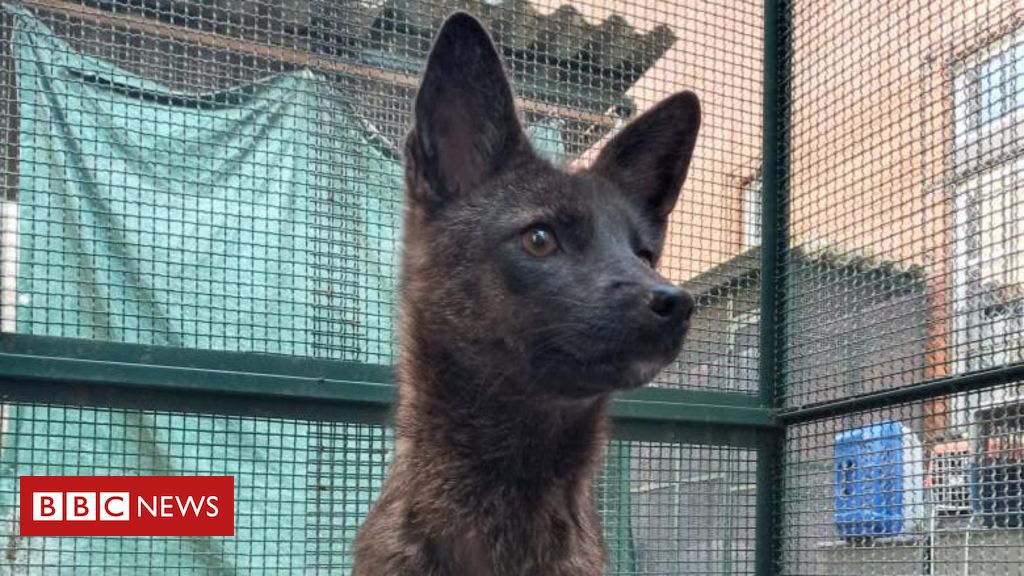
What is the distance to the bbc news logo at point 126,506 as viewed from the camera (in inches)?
136

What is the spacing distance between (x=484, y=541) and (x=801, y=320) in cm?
234

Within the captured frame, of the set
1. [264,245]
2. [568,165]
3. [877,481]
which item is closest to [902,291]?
[877,481]

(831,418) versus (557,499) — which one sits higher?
(831,418)

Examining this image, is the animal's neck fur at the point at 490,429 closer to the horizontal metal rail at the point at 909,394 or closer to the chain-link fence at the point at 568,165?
the chain-link fence at the point at 568,165

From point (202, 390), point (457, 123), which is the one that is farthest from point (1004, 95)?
point (202, 390)

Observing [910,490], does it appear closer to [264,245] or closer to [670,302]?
[670,302]

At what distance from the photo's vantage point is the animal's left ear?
9.79ft

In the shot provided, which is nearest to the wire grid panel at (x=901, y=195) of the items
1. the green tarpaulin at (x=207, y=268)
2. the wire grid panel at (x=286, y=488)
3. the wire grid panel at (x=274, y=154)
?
the wire grid panel at (x=274, y=154)

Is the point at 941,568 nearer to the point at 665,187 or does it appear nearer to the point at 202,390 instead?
the point at 665,187

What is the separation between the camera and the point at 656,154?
3.04 m

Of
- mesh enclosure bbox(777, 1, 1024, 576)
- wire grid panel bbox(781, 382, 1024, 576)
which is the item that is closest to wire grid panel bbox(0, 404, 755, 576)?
wire grid panel bbox(781, 382, 1024, 576)

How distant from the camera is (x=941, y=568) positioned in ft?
11.7

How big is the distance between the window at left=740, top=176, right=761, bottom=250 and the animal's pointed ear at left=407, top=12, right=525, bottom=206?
2.07m

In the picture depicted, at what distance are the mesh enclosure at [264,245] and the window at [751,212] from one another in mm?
27
